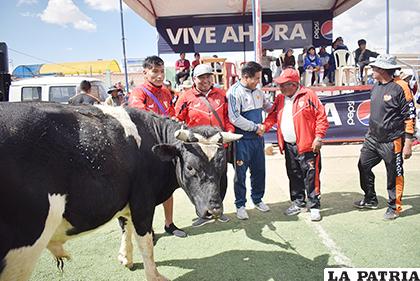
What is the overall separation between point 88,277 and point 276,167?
5.12 meters

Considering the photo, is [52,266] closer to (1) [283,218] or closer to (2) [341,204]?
(1) [283,218]

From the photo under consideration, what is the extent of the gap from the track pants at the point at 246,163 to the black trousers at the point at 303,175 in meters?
0.43

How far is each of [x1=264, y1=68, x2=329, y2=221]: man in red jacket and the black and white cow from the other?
1.83 m

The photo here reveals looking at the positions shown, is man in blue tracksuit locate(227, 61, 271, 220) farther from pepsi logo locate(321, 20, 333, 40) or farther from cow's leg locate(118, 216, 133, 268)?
pepsi logo locate(321, 20, 333, 40)

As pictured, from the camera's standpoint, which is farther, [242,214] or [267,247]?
[242,214]

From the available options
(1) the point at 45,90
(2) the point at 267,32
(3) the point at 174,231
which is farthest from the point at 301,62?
(3) the point at 174,231

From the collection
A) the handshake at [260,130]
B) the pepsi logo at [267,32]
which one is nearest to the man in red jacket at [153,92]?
the handshake at [260,130]

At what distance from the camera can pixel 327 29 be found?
14.2 m

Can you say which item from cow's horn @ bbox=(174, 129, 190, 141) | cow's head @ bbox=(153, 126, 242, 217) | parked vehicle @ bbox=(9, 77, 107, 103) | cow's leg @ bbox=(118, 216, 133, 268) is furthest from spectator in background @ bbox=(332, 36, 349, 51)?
cow's leg @ bbox=(118, 216, 133, 268)

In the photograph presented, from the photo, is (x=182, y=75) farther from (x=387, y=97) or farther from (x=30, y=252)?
(x=30, y=252)

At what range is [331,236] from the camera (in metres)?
4.02

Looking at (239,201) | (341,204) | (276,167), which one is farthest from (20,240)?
(276,167)

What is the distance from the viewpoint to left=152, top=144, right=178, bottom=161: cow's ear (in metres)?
2.87

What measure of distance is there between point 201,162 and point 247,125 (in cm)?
171
